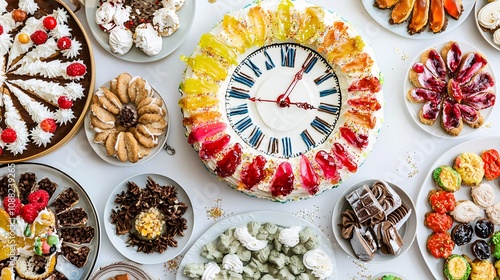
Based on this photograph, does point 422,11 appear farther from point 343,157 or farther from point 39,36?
point 39,36

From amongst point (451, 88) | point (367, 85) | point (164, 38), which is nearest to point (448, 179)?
point (451, 88)

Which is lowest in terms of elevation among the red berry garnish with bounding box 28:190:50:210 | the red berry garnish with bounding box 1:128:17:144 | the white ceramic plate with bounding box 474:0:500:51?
the red berry garnish with bounding box 28:190:50:210

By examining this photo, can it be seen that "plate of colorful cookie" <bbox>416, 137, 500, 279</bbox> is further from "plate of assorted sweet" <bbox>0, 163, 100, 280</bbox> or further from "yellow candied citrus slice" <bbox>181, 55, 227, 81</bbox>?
"plate of assorted sweet" <bbox>0, 163, 100, 280</bbox>

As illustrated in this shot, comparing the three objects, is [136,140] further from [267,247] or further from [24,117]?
[267,247]

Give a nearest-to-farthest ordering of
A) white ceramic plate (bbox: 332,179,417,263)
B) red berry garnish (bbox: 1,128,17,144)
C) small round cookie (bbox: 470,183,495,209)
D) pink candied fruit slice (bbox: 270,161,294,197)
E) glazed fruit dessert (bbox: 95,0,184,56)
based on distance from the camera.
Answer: pink candied fruit slice (bbox: 270,161,294,197)
red berry garnish (bbox: 1,128,17,144)
glazed fruit dessert (bbox: 95,0,184,56)
white ceramic plate (bbox: 332,179,417,263)
small round cookie (bbox: 470,183,495,209)

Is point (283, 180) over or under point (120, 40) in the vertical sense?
under

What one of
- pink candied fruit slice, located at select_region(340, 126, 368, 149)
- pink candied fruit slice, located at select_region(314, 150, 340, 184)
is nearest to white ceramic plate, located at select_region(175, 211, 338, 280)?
pink candied fruit slice, located at select_region(314, 150, 340, 184)
